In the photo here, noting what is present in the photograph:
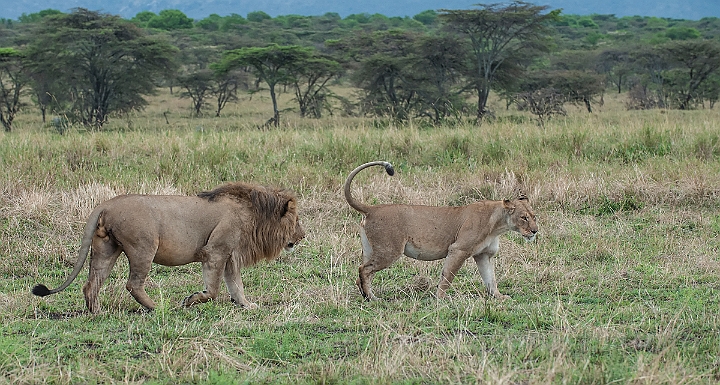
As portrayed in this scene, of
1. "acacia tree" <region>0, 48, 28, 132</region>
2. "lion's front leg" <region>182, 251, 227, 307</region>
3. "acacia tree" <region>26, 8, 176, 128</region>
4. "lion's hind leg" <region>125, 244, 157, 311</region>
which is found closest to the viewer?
"lion's hind leg" <region>125, 244, 157, 311</region>

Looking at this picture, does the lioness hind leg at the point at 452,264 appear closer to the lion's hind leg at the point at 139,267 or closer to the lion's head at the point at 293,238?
the lion's head at the point at 293,238

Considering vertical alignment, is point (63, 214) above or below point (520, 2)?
below

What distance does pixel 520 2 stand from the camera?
2275 cm

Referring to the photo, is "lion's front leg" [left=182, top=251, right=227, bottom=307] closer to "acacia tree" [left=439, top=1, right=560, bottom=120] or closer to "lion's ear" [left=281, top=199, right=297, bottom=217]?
"lion's ear" [left=281, top=199, right=297, bottom=217]

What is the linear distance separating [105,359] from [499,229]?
2.59m

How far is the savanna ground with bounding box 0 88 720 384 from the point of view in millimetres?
3748

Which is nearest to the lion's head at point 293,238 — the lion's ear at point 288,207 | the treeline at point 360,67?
the lion's ear at point 288,207

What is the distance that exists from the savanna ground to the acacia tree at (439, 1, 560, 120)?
11337mm

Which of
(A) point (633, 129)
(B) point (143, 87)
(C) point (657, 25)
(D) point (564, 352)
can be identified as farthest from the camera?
(C) point (657, 25)

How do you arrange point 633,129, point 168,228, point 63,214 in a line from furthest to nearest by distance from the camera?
point 633,129 < point 63,214 < point 168,228

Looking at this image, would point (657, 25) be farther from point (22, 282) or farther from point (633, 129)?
point (22, 282)

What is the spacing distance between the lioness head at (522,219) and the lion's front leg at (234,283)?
1.70 m

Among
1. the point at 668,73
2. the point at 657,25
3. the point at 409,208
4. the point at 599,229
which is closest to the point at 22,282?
the point at 409,208

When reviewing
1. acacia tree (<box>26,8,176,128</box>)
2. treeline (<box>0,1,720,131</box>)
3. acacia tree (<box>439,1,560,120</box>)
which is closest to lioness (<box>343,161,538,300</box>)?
treeline (<box>0,1,720,131</box>)
